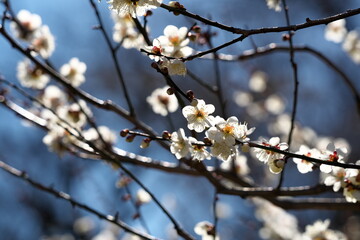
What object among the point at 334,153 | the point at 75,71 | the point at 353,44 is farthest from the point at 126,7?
the point at 353,44

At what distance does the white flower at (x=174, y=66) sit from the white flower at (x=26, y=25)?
1.66 m

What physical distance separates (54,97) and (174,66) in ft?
5.56

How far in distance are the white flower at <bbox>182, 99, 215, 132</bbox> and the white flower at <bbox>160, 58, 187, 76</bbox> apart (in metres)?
0.16

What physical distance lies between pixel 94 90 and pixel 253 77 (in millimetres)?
5231

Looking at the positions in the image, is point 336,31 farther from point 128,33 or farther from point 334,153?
point 334,153

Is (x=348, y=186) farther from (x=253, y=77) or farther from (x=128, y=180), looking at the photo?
(x=253, y=77)

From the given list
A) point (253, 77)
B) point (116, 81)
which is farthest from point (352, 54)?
point (116, 81)

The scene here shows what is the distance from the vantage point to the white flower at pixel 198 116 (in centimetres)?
169

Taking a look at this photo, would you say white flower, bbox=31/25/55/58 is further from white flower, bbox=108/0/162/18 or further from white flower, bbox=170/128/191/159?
white flower, bbox=170/128/191/159

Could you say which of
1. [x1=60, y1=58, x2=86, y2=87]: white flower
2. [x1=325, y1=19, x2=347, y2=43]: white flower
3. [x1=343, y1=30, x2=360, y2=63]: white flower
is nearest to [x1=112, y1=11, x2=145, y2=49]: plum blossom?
[x1=60, y1=58, x2=86, y2=87]: white flower

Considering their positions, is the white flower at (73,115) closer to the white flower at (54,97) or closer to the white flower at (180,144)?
the white flower at (54,97)

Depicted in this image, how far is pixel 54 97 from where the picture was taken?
10.1ft

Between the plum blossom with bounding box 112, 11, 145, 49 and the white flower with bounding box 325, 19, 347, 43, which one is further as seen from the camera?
the white flower with bounding box 325, 19, 347, 43

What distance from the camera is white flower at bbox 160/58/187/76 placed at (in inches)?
62.3
